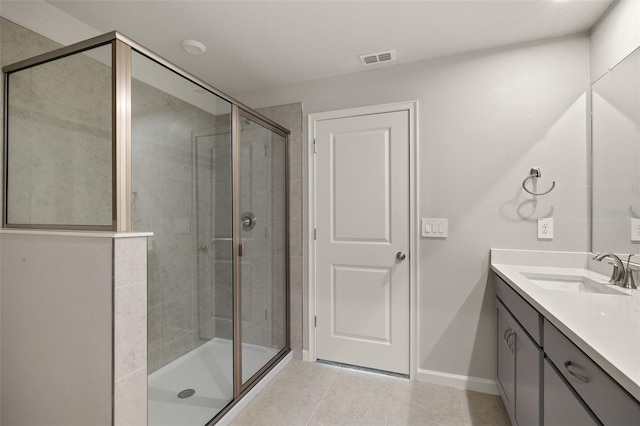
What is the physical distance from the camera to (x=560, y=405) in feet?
3.27

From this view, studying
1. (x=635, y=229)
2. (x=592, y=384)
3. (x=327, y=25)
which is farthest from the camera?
(x=327, y=25)

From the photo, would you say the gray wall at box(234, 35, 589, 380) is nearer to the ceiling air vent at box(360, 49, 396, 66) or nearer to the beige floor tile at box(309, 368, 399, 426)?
the ceiling air vent at box(360, 49, 396, 66)

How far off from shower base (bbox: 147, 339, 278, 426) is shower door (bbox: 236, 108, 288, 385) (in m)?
0.12

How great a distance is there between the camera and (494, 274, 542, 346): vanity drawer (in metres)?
1.21

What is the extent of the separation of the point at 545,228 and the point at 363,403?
1670 mm

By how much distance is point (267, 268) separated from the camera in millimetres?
2389

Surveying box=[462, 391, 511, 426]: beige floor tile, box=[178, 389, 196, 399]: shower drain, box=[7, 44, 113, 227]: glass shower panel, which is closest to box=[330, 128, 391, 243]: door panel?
box=[462, 391, 511, 426]: beige floor tile

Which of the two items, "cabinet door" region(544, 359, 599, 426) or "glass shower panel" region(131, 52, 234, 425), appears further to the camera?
"glass shower panel" region(131, 52, 234, 425)

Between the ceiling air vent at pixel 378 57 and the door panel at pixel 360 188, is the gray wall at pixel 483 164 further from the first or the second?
the door panel at pixel 360 188

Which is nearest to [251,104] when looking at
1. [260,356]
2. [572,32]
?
[260,356]

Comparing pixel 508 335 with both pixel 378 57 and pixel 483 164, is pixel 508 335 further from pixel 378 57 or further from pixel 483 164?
pixel 378 57

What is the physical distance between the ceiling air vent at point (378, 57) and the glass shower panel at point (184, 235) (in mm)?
1106

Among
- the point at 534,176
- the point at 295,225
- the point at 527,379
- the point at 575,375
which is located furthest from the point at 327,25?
the point at 527,379

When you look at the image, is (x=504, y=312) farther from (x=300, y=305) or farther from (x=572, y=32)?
(x=572, y=32)
